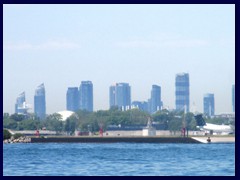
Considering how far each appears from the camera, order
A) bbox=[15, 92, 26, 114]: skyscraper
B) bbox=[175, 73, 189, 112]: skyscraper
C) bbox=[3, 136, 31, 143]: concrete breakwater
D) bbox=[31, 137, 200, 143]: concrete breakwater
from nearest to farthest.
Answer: bbox=[3, 136, 31, 143]: concrete breakwater
bbox=[31, 137, 200, 143]: concrete breakwater
bbox=[15, 92, 26, 114]: skyscraper
bbox=[175, 73, 189, 112]: skyscraper

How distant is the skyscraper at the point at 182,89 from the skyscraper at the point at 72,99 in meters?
7.37

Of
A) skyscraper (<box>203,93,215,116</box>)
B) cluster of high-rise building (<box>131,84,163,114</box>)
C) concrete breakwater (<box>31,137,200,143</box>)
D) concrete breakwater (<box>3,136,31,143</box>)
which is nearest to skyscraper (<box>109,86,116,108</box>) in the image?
cluster of high-rise building (<box>131,84,163,114</box>)

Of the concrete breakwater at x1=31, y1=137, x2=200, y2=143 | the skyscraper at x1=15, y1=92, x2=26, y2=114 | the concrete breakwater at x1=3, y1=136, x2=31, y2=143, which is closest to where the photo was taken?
the concrete breakwater at x1=3, y1=136, x2=31, y2=143

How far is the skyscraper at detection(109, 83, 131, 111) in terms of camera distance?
209 feet

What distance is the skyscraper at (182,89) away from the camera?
67125 mm

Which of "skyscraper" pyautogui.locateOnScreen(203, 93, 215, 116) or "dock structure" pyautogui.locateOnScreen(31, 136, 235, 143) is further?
"skyscraper" pyautogui.locateOnScreen(203, 93, 215, 116)

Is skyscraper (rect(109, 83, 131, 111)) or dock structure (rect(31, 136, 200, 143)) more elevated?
skyscraper (rect(109, 83, 131, 111))

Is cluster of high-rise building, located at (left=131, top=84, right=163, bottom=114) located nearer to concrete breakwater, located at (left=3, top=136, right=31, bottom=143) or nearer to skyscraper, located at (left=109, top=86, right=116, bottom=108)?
skyscraper, located at (left=109, top=86, right=116, bottom=108)

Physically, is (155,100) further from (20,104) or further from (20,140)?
(20,140)

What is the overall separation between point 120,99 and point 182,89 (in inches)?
254

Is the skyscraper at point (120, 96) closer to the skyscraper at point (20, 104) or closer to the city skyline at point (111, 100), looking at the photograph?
the city skyline at point (111, 100)

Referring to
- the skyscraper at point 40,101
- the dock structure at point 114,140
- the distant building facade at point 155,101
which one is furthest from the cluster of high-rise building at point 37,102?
the dock structure at point 114,140
